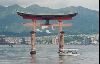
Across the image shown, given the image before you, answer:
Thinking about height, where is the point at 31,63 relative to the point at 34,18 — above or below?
below

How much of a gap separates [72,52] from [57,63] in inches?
1093

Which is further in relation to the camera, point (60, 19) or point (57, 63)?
point (60, 19)

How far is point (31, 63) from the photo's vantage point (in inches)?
2281

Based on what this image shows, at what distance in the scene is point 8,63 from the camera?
58.2m

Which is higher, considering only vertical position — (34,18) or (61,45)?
(34,18)

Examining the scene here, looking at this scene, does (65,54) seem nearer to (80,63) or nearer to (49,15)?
(49,15)

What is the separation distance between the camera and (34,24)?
83438mm

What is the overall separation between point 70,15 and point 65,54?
29.4ft

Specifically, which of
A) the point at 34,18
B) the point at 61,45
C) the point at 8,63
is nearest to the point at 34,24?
the point at 34,18

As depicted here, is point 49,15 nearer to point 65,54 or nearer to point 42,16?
point 42,16

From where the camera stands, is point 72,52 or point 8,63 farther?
point 72,52

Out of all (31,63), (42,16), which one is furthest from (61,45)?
(31,63)

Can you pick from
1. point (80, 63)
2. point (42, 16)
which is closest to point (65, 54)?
point (42, 16)

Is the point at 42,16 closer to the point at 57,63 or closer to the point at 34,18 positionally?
the point at 34,18
